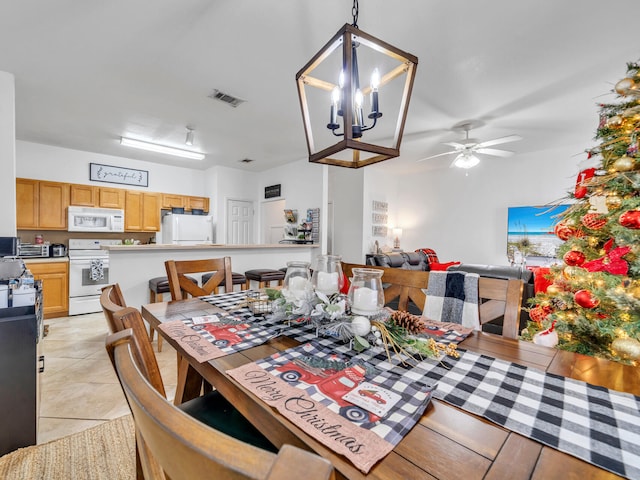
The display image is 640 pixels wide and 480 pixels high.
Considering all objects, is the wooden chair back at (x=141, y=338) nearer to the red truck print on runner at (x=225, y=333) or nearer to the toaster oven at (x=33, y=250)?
the red truck print on runner at (x=225, y=333)

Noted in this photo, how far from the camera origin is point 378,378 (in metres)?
0.72

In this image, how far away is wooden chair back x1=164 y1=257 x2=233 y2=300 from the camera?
5.68 ft

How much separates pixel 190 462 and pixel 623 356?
1.78m

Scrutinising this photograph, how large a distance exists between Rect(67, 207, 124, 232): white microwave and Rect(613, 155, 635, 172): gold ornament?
5741 millimetres

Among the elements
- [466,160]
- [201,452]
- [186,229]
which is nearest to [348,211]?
[466,160]

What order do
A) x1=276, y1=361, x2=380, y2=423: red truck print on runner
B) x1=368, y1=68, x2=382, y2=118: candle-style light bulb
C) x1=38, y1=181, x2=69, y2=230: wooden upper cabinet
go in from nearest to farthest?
1. x1=276, y1=361, x2=380, y2=423: red truck print on runner
2. x1=368, y1=68, x2=382, y2=118: candle-style light bulb
3. x1=38, y1=181, x2=69, y2=230: wooden upper cabinet

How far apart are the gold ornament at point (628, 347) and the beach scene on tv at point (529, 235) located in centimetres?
406

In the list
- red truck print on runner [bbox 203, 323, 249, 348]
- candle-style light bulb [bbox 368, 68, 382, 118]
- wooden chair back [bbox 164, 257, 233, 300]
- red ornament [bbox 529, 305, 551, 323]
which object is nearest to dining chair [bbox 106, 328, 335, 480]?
red truck print on runner [bbox 203, 323, 249, 348]

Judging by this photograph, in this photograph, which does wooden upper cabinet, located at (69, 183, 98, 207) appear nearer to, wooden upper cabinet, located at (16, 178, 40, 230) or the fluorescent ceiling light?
wooden upper cabinet, located at (16, 178, 40, 230)

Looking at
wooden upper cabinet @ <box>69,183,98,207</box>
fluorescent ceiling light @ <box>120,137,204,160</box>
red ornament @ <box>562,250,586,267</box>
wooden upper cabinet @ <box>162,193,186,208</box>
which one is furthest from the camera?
wooden upper cabinet @ <box>162,193,186,208</box>

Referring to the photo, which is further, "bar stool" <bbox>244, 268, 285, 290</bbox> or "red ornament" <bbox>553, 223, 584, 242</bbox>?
"bar stool" <bbox>244, 268, 285, 290</bbox>

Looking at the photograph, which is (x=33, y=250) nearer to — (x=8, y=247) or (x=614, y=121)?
(x=8, y=247)

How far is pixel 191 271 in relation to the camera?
1.83 metres

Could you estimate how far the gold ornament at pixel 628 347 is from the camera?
3.81 feet
